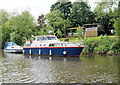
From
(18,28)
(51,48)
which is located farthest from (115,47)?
(18,28)

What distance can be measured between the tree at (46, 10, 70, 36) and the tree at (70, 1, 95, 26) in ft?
18.1

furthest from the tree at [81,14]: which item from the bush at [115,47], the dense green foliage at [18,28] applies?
the bush at [115,47]

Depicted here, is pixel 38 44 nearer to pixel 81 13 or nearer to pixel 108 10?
pixel 108 10

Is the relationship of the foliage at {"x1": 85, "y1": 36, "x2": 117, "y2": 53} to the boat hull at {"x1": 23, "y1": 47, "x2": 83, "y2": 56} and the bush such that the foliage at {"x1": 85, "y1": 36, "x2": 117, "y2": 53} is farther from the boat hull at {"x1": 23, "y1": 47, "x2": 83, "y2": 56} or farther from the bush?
the boat hull at {"x1": 23, "y1": 47, "x2": 83, "y2": 56}

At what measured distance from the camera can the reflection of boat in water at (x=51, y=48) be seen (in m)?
30.2

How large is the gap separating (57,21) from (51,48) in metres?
31.1

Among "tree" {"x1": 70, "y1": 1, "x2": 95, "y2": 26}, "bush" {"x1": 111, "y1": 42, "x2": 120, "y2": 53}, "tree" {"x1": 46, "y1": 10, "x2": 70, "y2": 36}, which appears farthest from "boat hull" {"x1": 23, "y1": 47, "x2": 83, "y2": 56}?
"tree" {"x1": 70, "y1": 1, "x2": 95, "y2": 26}

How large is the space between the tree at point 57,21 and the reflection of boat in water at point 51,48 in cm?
2323

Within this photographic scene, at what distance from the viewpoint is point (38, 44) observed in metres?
35.9

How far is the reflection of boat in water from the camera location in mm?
30227

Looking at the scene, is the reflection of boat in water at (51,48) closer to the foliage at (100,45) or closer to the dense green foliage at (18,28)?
the foliage at (100,45)

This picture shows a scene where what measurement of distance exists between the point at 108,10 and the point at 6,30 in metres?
40.7

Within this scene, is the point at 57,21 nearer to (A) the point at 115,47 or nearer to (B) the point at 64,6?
(B) the point at 64,6

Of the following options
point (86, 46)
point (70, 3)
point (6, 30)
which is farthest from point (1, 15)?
point (86, 46)
